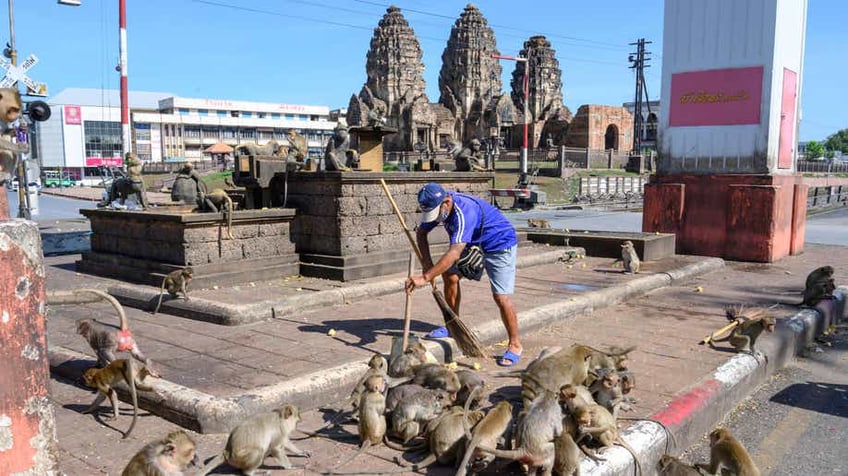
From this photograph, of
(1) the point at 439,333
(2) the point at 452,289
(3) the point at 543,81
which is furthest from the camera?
(3) the point at 543,81

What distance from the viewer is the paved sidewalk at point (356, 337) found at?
407 centimetres

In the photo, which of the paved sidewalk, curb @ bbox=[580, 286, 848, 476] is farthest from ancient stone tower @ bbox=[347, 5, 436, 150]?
curb @ bbox=[580, 286, 848, 476]

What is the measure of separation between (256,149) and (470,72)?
5394 centimetres

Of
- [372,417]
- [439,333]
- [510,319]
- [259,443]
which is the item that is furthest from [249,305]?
[259,443]

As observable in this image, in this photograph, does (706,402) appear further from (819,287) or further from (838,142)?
(838,142)

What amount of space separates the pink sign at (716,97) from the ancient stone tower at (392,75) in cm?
4891

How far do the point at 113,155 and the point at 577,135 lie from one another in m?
54.4

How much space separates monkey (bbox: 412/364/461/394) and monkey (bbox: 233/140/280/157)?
7.23 metres

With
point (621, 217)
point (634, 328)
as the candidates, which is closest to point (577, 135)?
point (621, 217)

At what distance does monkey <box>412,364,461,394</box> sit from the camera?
4188 millimetres

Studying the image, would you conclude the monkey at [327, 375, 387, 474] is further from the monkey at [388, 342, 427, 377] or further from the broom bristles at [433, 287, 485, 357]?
the broom bristles at [433, 287, 485, 357]

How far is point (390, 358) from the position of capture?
5.11m

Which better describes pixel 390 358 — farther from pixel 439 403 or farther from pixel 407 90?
pixel 407 90

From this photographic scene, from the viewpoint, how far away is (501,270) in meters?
5.68
